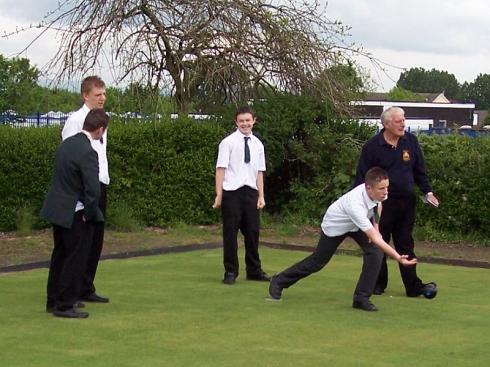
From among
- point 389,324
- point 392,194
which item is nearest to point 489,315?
point 389,324

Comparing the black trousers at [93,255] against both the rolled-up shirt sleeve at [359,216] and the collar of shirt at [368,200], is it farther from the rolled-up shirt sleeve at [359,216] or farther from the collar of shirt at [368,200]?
the collar of shirt at [368,200]

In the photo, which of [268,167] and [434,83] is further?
[434,83]

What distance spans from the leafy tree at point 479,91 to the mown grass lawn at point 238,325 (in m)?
121

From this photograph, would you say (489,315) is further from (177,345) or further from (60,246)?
(60,246)

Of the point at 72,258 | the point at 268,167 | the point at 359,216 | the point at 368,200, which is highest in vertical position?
the point at 268,167

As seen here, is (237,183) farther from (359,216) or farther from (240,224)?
(359,216)

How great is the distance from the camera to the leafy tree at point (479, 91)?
128 m

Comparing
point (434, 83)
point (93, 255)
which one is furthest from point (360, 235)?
point (434, 83)

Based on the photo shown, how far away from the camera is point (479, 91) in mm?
131500

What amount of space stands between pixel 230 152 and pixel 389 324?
294cm

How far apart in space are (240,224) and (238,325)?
8.45 ft

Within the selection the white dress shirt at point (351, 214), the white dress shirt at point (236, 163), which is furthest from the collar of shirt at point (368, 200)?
the white dress shirt at point (236, 163)

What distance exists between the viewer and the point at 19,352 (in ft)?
20.7

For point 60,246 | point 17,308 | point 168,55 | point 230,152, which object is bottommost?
point 17,308
